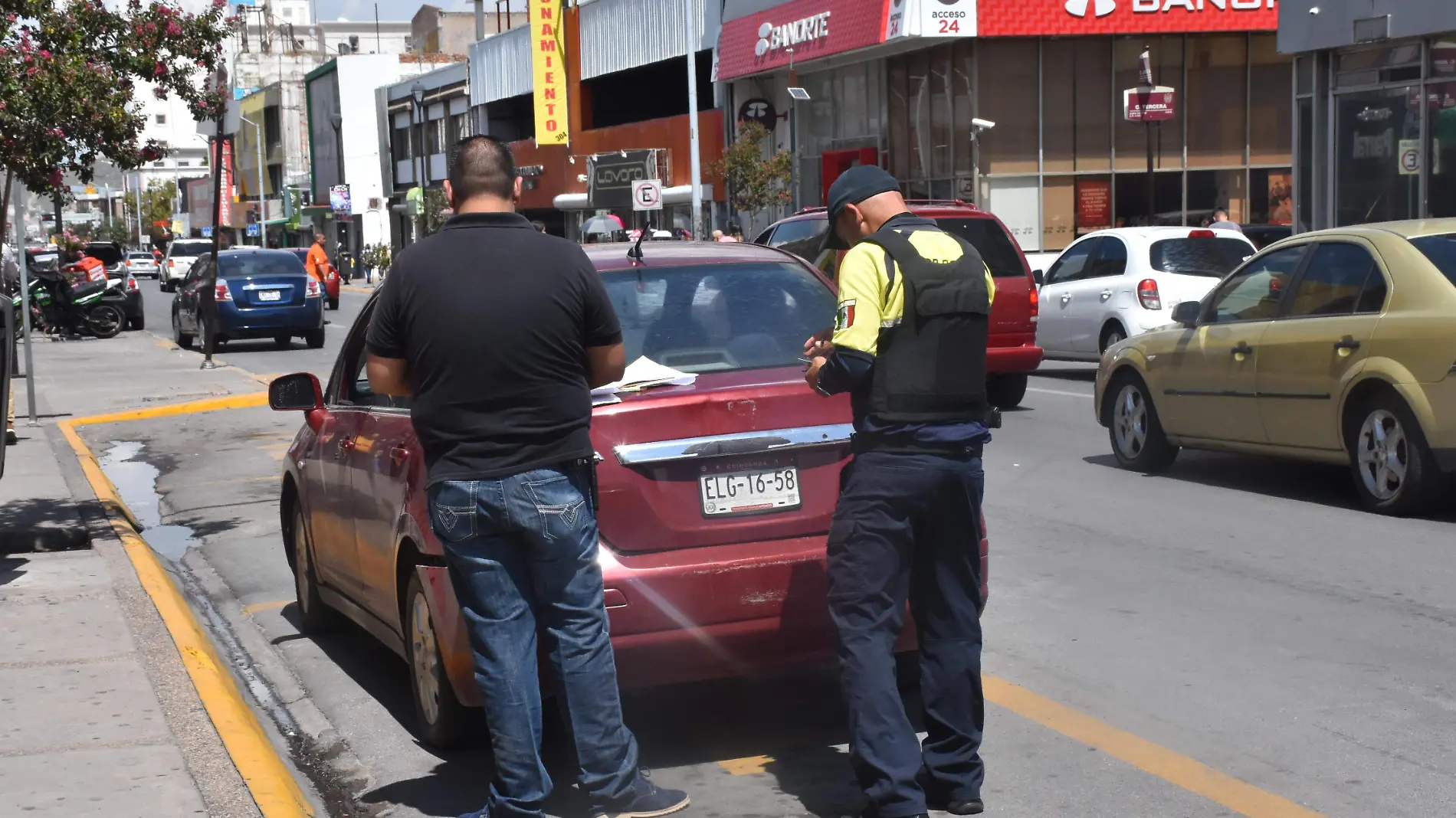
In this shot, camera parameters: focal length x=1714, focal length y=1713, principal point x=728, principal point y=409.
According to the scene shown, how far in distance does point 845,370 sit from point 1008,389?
1175cm

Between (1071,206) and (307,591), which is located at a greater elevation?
(1071,206)

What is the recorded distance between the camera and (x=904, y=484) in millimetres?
4730

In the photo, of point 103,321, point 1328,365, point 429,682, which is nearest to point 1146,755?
point 429,682

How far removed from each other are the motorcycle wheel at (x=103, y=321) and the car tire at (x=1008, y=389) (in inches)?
940

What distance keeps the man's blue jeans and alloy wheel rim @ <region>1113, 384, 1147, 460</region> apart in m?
7.91

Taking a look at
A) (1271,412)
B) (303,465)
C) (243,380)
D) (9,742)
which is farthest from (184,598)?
(243,380)

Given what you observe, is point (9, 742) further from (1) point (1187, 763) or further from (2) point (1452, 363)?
(2) point (1452, 363)

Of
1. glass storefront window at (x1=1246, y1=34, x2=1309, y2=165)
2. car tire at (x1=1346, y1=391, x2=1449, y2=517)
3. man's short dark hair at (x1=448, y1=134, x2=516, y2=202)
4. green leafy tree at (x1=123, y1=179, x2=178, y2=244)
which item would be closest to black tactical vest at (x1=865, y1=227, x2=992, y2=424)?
man's short dark hair at (x1=448, y1=134, x2=516, y2=202)

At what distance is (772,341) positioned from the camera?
19.8ft

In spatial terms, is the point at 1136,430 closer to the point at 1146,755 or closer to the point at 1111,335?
the point at 1111,335

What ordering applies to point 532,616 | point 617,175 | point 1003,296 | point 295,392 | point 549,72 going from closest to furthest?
point 532,616
point 295,392
point 1003,296
point 617,175
point 549,72

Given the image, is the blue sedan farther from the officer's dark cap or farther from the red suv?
the officer's dark cap

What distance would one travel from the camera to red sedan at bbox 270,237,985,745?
5.26m

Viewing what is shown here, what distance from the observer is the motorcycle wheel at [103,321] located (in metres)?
34.7
